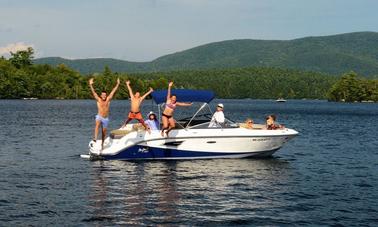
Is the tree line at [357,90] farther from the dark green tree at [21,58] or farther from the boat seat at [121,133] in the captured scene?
the boat seat at [121,133]

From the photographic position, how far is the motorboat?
77.1 feet

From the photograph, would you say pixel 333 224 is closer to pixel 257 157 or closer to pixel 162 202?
pixel 162 202

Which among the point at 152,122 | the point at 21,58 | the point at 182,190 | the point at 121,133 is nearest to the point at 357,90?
the point at 21,58

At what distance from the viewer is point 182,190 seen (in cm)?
1756

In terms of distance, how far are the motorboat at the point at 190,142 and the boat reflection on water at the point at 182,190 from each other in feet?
1.44

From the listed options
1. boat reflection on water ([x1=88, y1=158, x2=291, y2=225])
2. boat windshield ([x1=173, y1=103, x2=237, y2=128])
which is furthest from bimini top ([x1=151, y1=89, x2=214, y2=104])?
boat reflection on water ([x1=88, y1=158, x2=291, y2=225])

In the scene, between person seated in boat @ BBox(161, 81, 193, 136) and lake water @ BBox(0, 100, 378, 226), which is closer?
lake water @ BBox(0, 100, 378, 226)

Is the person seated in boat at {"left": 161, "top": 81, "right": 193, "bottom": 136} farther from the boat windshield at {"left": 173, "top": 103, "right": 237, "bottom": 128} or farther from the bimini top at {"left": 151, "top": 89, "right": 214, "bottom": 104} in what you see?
the bimini top at {"left": 151, "top": 89, "right": 214, "bottom": 104}

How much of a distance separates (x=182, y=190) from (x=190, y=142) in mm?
6381

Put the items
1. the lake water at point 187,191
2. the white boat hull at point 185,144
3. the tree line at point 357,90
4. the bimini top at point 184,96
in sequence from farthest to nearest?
the tree line at point 357,90, the bimini top at point 184,96, the white boat hull at point 185,144, the lake water at point 187,191

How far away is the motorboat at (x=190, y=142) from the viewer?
23500 mm

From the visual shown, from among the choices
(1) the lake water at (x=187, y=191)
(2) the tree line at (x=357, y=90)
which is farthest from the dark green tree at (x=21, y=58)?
→ (1) the lake water at (x=187, y=191)

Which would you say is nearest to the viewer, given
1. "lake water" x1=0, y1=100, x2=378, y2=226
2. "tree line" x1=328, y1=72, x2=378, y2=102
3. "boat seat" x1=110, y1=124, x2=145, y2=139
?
"lake water" x1=0, y1=100, x2=378, y2=226

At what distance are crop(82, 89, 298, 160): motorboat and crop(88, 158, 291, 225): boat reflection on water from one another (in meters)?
0.44
